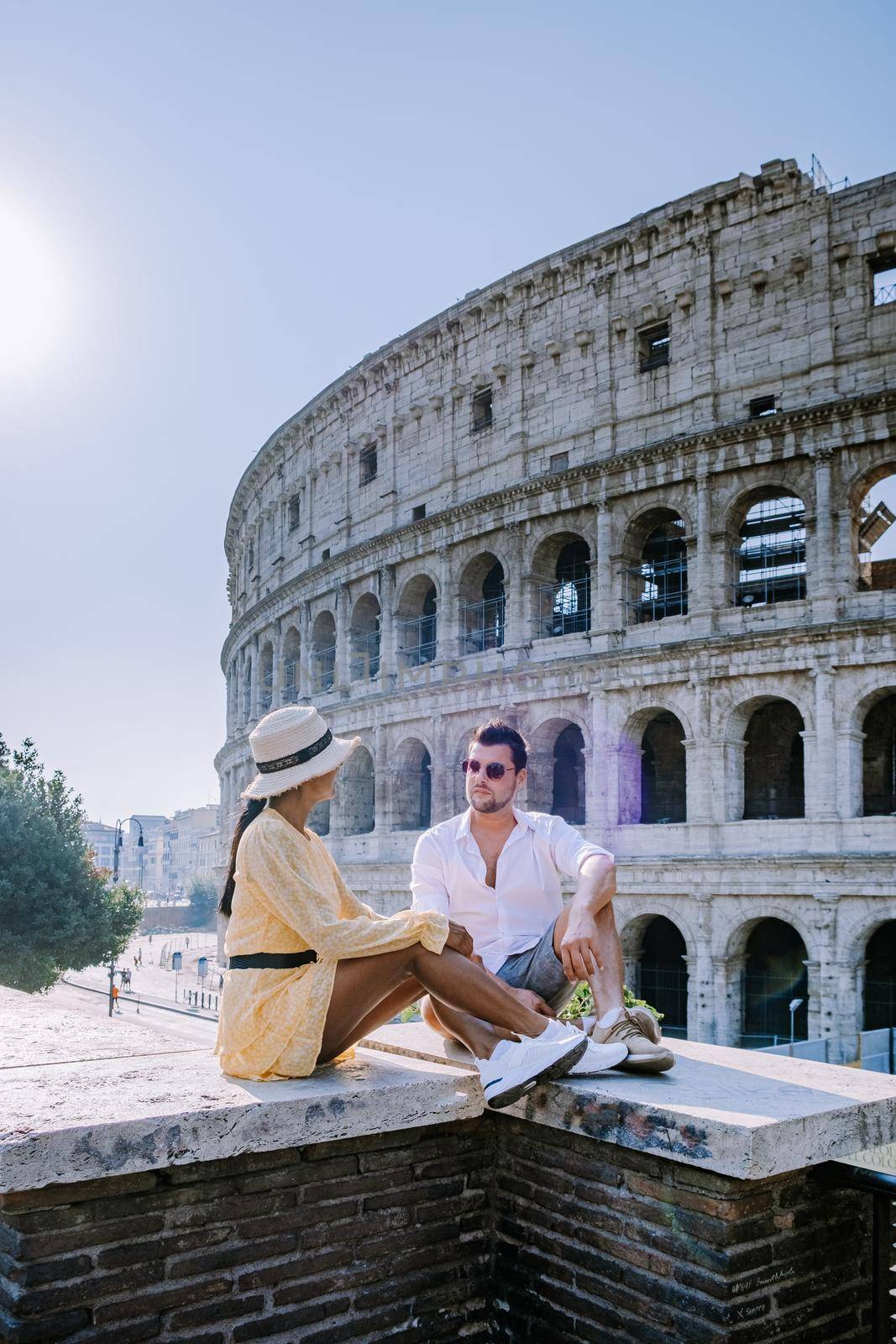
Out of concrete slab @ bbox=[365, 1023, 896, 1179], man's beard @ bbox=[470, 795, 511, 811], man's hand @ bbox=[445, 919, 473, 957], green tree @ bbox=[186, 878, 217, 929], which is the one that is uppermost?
man's beard @ bbox=[470, 795, 511, 811]

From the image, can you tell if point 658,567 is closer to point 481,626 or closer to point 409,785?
point 481,626

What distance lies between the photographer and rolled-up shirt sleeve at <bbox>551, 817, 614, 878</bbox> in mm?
4387

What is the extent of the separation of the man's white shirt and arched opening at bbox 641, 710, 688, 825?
18653mm

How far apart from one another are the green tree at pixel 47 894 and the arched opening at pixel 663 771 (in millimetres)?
16327

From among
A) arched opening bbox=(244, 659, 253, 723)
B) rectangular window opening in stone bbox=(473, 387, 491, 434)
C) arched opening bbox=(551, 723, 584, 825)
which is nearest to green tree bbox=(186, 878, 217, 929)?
arched opening bbox=(244, 659, 253, 723)

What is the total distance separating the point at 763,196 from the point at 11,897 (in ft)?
79.8

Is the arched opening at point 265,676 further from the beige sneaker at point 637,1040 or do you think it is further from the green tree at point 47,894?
the beige sneaker at point 637,1040

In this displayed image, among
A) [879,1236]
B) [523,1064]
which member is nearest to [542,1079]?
[523,1064]

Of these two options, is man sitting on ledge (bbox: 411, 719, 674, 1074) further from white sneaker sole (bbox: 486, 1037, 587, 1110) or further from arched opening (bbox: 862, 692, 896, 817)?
arched opening (bbox: 862, 692, 896, 817)

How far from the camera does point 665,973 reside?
2266 centimetres

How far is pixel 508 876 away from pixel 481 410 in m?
22.7

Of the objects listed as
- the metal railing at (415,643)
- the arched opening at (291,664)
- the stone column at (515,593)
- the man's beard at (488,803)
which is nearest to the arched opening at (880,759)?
the stone column at (515,593)

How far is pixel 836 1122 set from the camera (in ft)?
10.1

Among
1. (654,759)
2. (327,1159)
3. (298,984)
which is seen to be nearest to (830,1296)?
(327,1159)
